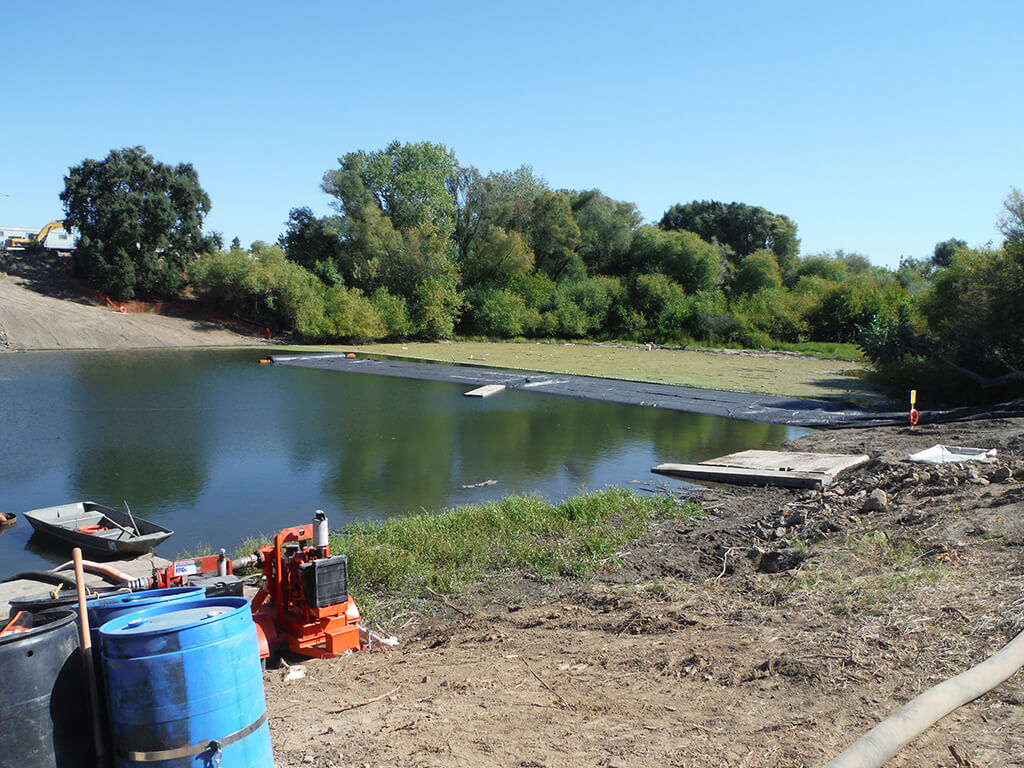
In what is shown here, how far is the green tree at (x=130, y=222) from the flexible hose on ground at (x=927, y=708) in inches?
2215

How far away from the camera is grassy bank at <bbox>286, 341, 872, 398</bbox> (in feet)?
104

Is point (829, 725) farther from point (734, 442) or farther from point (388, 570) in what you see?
point (734, 442)

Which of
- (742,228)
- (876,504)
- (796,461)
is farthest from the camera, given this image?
(742,228)

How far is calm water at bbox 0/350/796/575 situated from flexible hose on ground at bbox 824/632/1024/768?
31.2 feet

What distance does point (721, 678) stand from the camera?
16.5 feet

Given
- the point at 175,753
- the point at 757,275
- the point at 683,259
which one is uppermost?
the point at 683,259

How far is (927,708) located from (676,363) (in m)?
37.4

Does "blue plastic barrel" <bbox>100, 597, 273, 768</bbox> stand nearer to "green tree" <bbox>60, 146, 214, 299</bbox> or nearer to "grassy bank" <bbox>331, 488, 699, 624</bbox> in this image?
"grassy bank" <bbox>331, 488, 699, 624</bbox>

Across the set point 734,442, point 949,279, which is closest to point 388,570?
point 734,442

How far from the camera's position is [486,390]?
29.1 metres

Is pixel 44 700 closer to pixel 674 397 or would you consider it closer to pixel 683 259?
pixel 674 397

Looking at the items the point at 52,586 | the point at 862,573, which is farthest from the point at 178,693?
the point at 52,586

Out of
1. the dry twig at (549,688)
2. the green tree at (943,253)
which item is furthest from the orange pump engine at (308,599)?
the green tree at (943,253)

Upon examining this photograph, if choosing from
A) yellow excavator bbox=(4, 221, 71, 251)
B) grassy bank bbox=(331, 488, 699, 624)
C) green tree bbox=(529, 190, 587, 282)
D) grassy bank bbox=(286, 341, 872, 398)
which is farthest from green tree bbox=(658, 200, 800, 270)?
grassy bank bbox=(331, 488, 699, 624)
